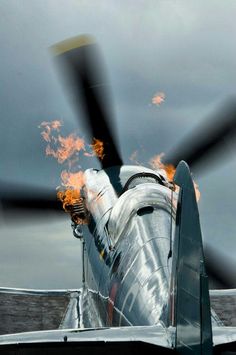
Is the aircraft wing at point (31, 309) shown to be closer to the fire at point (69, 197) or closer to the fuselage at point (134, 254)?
the fire at point (69, 197)

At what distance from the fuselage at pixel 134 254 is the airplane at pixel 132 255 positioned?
2cm

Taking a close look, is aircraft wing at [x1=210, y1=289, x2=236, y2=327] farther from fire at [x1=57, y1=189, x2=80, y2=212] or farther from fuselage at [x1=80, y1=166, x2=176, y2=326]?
fuselage at [x1=80, y1=166, x2=176, y2=326]

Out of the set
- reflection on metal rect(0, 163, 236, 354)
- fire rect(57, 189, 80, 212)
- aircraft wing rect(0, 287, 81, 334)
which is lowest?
reflection on metal rect(0, 163, 236, 354)

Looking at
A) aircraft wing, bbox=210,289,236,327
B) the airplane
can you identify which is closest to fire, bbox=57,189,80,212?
the airplane

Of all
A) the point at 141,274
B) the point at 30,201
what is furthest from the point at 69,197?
the point at 141,274

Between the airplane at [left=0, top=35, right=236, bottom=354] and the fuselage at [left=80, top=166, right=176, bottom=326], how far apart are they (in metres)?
0.02

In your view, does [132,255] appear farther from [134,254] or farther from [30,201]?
[30,201]

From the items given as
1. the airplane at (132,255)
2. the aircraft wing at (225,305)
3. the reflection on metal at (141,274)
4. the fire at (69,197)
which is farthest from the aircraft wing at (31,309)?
the reflection on metal at (141,274)

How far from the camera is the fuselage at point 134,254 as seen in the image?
8.21 m

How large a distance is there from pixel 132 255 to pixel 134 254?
5cm

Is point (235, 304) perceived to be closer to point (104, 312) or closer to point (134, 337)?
point (104, 312)

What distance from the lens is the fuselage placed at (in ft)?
26.9

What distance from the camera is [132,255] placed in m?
9.20

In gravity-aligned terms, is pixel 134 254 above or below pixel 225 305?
below
